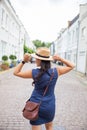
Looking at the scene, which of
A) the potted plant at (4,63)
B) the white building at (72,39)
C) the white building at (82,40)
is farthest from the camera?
the white building at (72,39)

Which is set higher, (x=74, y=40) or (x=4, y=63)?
(x=74, y=40)

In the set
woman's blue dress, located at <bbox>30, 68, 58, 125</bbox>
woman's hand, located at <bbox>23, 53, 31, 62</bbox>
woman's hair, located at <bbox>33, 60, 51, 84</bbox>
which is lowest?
woman's blue dress, located at <bbox>30, 68, 58, 125</bbox>

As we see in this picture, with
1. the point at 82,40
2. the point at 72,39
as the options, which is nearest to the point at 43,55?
the point at 82,40

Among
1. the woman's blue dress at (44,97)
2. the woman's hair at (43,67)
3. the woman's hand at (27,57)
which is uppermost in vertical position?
the woman's hand at (27,57)

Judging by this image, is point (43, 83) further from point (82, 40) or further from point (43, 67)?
point (82, 40)

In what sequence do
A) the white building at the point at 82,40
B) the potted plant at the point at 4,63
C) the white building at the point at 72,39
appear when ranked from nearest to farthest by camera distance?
the potted plant at the point at 4,63 < the white building at the point at 82,40 < the white building at the point at 72,39

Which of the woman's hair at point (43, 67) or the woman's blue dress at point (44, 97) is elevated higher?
the woman's hair at point (43, 67)

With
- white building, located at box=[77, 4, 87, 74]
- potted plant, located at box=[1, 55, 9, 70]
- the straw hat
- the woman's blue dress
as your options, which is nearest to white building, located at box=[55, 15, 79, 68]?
white building, located at box=[77, 4, 87, 74]

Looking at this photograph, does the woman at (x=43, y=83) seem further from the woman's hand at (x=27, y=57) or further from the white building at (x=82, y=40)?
the white building at (x=82, y=40)

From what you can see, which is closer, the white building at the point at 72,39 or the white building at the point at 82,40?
the white building at the point at 82,40

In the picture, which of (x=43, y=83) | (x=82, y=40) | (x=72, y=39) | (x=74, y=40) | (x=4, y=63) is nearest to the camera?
(x=43, y=83)

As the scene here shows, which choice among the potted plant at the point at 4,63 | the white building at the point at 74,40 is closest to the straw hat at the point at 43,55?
the potted plant at the point at 4,63

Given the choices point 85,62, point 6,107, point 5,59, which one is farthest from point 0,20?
point 6,107

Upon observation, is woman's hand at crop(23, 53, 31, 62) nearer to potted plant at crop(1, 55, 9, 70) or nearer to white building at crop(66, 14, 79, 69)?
potted plant at crop(1, 55, 9, 70)
